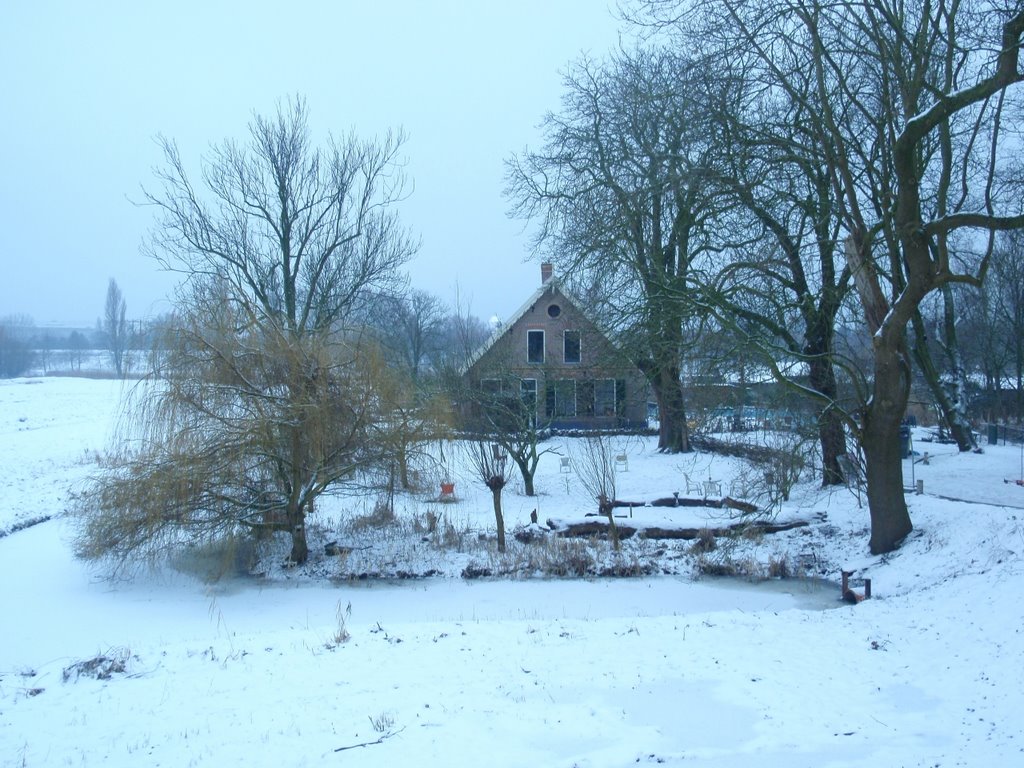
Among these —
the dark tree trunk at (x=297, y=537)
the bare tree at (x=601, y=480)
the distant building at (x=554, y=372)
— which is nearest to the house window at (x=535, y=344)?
the distant building at (x=554, y=372)

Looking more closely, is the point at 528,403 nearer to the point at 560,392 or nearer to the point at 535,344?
the point at 560,392

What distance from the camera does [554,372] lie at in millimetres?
26125

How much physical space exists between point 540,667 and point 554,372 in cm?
1876

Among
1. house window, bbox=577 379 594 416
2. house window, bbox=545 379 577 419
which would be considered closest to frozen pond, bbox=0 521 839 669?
house window, bbox=545 379 577 419

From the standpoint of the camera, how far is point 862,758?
5422mm

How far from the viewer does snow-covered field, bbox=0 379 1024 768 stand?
227 inches

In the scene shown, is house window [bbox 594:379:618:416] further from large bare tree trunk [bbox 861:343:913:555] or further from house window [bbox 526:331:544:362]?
large bare tree trunk [bbox 861:343:913:555]

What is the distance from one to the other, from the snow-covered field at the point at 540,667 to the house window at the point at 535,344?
20.3 metres

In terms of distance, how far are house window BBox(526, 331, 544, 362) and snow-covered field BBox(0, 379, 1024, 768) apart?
2025 cm

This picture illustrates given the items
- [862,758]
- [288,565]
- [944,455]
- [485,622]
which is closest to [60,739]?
[485,622]

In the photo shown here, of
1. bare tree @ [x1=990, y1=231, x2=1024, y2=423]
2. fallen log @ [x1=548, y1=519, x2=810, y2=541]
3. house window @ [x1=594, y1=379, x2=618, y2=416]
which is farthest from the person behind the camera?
bare tree @ [x1=990, y1=231, x2=1024, y2=423]

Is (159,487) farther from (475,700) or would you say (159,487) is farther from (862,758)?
(862,758)

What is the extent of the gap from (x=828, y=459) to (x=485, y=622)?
10.4 metres

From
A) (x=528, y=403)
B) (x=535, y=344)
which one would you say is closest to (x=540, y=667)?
(x=528, y=403)
